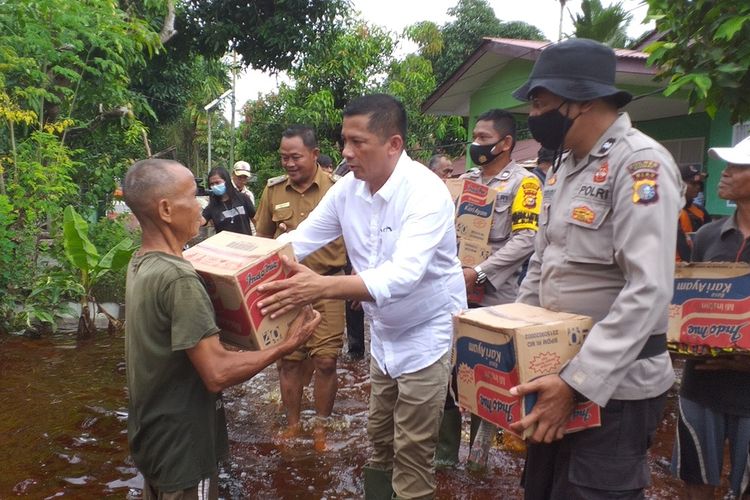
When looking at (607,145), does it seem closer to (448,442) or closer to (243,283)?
(243,283)

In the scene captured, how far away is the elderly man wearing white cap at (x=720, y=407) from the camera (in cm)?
288

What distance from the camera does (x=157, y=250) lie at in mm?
2332

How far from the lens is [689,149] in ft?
35.7

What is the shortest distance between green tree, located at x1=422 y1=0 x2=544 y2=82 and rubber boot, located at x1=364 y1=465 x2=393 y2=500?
824 inches

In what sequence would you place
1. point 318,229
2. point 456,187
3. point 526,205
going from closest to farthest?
1. point 318,229
2. point 526,205
3. point 456,187

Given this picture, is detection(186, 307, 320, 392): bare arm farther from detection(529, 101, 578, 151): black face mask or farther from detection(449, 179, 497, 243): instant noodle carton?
detection(449, 179, 497, 243): instant noodle carton

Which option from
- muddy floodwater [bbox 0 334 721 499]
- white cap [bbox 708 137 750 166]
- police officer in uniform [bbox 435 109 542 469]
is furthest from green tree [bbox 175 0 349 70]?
white cap [bbox 708 137 750 166]

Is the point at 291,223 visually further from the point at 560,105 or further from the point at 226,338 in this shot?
the point at 560,105

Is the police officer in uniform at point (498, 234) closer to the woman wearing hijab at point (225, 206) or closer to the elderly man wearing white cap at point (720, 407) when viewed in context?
the elderly man wearing white cap at point (720, 407)

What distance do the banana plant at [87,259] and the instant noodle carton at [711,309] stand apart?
5.84 meters

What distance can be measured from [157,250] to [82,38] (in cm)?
687

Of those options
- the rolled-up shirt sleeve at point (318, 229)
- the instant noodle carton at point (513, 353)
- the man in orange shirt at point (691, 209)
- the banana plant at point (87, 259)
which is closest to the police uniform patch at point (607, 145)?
the instant noodle carton at point (513, 353)

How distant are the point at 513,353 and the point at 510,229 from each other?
246 cm

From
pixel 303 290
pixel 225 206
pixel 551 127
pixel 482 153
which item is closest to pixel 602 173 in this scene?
pixel 551 127
